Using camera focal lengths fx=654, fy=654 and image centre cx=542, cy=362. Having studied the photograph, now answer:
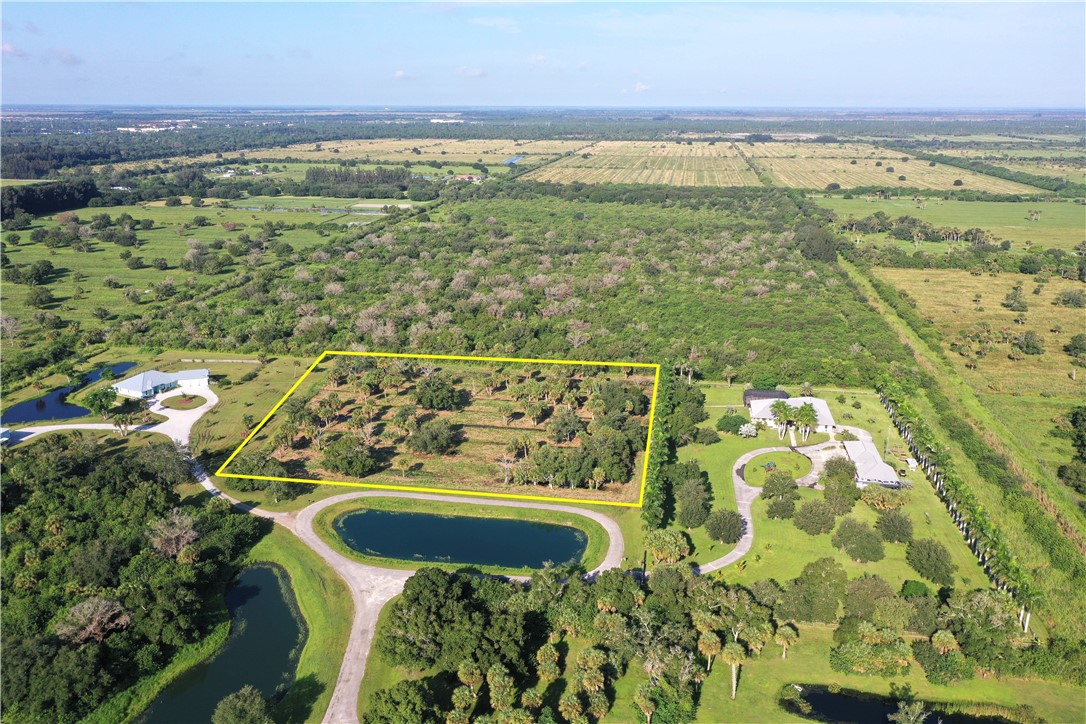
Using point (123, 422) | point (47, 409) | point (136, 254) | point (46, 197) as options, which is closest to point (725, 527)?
point (123, 422)

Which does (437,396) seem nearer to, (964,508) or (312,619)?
(312,619)

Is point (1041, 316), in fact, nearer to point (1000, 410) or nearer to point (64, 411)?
point (1000, 410)

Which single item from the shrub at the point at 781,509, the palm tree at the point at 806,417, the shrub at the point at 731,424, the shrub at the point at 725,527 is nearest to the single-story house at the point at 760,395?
the shrub at the point at 731,424

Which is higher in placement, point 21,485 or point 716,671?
point 21,485

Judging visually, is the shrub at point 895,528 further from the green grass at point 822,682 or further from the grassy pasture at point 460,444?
the grassy pasture at point 460,444

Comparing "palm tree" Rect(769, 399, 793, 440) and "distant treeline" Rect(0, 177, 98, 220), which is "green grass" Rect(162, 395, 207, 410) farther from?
"distant treeline" Rect(0, 177, 98, 220)

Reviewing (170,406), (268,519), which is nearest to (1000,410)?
(268,519)
